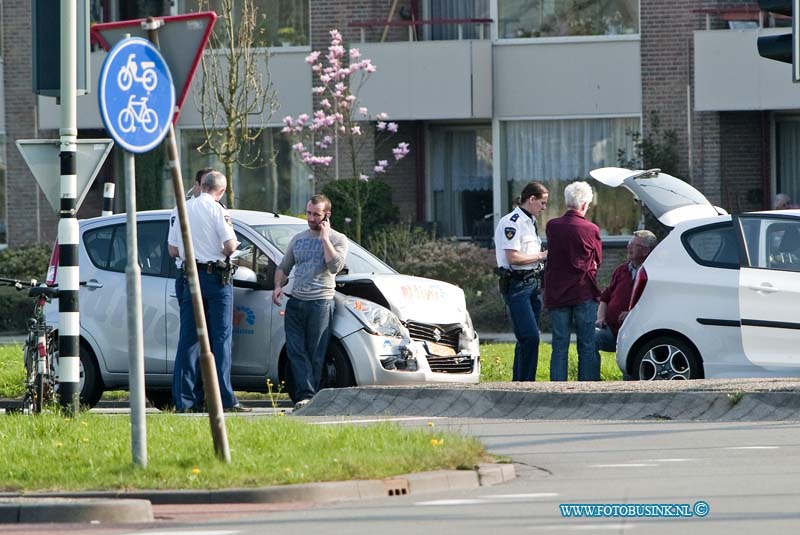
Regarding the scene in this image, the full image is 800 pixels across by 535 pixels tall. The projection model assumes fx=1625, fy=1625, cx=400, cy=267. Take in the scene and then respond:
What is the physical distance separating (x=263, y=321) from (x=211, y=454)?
14.2 feet

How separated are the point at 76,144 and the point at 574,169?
18305 mm

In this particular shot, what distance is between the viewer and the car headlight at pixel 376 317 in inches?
519

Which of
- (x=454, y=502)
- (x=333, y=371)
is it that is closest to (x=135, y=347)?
(x=454, y=502)

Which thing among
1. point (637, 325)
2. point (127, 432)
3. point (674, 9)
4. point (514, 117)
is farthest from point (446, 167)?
point (127, 432)

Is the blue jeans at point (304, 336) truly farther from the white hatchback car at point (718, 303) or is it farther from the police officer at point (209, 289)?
the white hatchback car at point (718, 303)

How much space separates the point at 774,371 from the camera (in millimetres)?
13141

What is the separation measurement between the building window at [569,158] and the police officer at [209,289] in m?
16.5

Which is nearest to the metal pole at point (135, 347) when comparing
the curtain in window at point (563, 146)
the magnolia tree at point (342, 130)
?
the magnolia tree at point (342, 130)

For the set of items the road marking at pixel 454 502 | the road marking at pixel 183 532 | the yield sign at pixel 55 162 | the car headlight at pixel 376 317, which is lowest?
the road marking at pixel 454 502

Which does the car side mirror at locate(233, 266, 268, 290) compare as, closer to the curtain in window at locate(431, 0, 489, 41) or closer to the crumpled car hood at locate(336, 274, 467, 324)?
the crumpled car hood at locate(336, 274, 467, 324)

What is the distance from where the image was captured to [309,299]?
13.0 meters

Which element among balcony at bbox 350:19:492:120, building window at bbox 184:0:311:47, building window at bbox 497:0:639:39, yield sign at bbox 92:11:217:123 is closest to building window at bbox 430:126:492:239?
balcony at bbox 350:19:492:120

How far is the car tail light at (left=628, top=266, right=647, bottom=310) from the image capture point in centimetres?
1351

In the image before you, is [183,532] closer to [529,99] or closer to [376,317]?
[376,317]
